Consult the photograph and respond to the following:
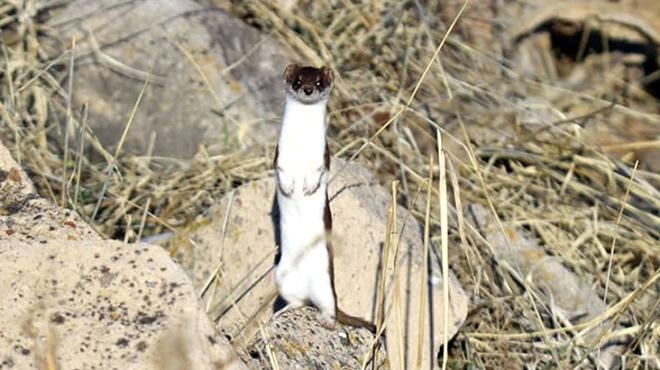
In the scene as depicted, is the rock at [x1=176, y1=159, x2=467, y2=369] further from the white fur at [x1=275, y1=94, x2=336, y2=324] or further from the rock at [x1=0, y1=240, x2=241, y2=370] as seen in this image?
the rock at [x1=0, y1=240, x2=241, y2=370]

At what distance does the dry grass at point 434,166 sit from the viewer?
3.74m

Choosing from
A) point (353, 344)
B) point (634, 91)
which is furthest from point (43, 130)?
point (634, 91)

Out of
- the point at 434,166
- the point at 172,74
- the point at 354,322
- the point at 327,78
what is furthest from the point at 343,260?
the point at 172,74

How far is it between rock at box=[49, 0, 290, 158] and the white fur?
1.07 m

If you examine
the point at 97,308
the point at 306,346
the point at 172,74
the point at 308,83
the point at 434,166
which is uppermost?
the point at 308,83

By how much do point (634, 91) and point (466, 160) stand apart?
225 centimetres

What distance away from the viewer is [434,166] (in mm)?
4348

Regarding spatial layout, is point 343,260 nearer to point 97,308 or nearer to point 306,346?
point 306,346

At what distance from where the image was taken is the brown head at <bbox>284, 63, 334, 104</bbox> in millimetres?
2959

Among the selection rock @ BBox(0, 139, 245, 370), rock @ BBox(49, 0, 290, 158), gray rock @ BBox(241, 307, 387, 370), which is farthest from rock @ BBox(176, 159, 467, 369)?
rock @ BBox(0, 139, 245, 370)

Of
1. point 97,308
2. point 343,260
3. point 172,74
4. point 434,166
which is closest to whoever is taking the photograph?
point 97,308

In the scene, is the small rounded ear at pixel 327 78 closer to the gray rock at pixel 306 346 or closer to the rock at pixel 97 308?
the gray rock at pixel 306 346

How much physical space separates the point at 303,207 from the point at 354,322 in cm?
32

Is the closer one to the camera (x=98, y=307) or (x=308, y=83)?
(x=98, y=307)
